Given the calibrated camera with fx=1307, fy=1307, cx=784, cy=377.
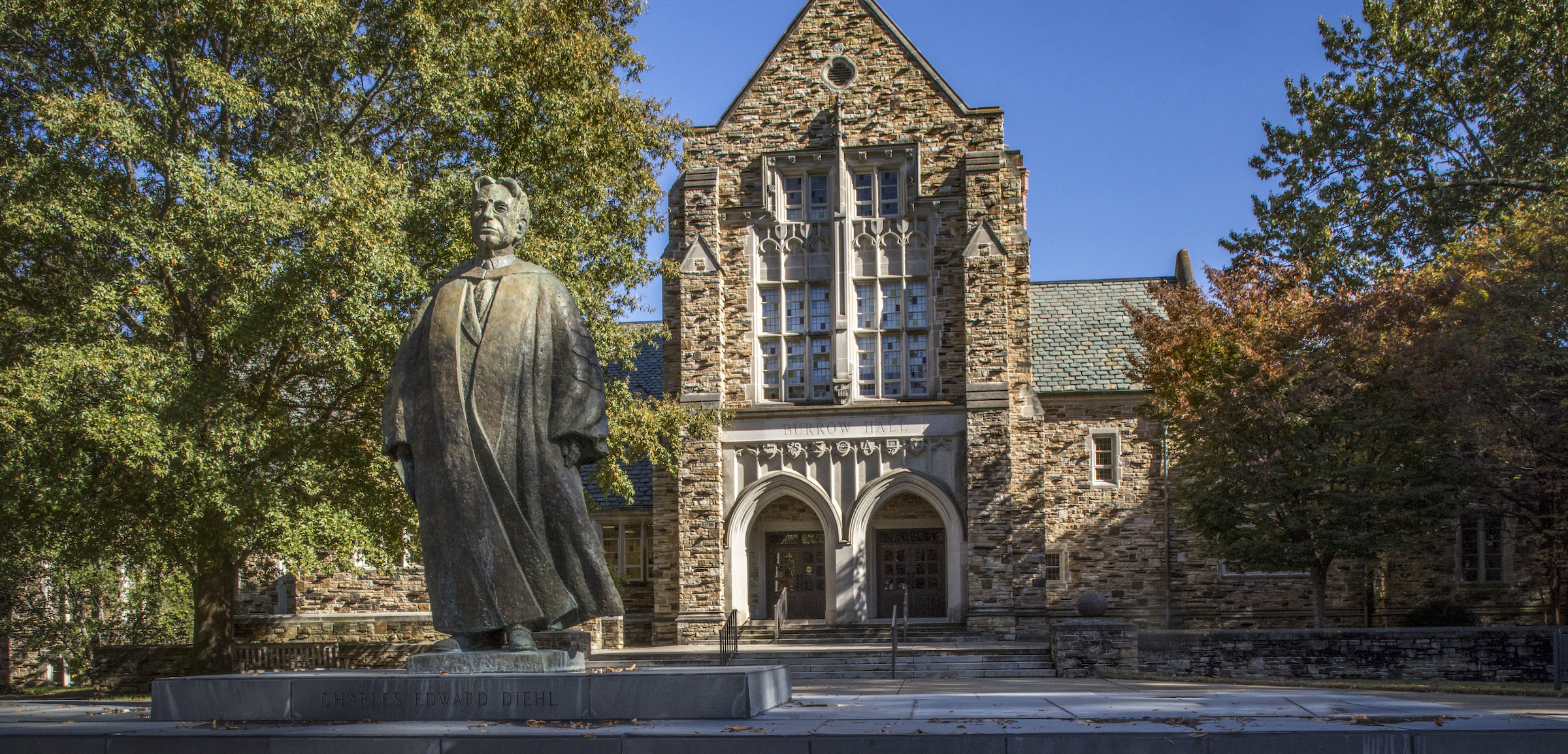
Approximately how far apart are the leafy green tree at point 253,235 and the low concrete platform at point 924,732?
32.6 ft

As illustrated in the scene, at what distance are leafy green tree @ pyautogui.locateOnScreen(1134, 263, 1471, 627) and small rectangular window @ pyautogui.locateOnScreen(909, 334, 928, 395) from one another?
17.6 feet

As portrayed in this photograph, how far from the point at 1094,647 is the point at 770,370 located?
990 cm

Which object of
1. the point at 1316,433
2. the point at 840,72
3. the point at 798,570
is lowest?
the point at 798,570

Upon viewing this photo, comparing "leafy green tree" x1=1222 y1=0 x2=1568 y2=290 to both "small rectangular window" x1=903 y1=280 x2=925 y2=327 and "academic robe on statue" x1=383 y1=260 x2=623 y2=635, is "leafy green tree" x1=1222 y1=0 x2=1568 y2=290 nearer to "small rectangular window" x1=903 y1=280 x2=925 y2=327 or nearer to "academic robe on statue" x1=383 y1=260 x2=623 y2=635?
"small rectangular window" x1=903 y1=280 x2=925 y2=327

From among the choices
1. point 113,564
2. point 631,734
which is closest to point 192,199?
point 113,564

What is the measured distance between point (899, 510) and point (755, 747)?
23.1m

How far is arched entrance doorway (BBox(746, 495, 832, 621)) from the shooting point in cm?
2895

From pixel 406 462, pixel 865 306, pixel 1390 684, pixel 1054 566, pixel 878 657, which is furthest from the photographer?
pixel 1054 566

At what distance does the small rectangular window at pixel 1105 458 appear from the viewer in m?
31.8

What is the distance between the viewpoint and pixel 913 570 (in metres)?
28.7

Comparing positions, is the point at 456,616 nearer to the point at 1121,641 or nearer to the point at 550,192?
the point at 550,192

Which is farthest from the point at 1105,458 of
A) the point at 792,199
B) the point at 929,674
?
the point at 929,674

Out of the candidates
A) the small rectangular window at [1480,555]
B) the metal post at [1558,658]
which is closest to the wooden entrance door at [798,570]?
the small rectangular window at [1480,555]

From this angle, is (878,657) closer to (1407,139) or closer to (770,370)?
(770,370)
